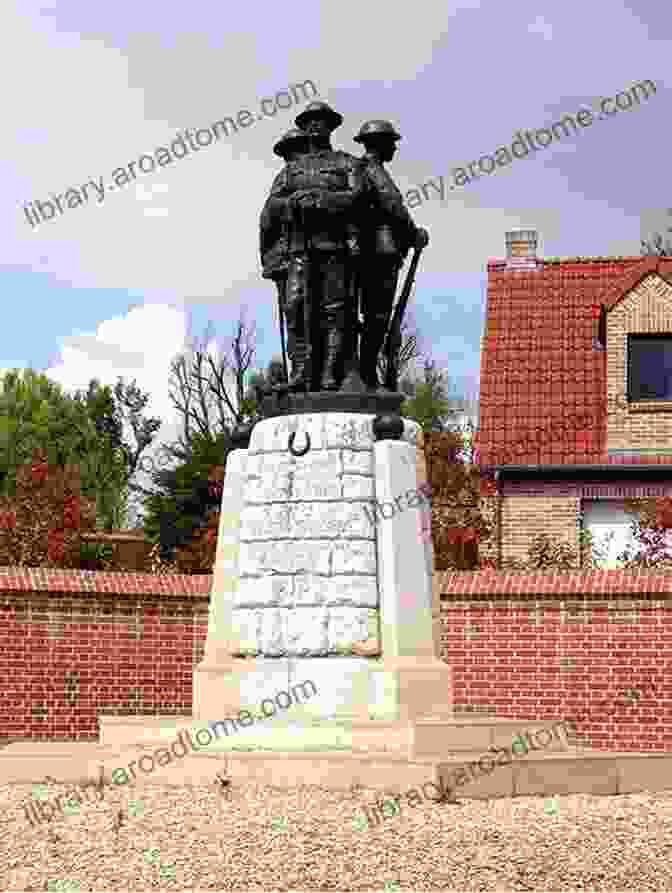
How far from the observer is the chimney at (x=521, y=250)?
28031 millimetres

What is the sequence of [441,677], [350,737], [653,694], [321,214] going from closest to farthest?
[350,737]
[441,677]
[321,214]
[653,694]

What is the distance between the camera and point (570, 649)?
1673cm

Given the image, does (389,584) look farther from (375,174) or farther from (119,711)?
(119,711)

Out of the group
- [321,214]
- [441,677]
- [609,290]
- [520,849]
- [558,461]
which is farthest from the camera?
[609,290]

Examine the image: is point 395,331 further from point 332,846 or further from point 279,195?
point 332,846

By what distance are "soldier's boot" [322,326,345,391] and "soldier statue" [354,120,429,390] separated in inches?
10.5

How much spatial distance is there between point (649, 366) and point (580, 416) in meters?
1.32

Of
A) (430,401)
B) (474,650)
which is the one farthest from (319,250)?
(430,401)

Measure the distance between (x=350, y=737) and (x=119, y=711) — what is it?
5972 mm

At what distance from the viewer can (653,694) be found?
16406mm

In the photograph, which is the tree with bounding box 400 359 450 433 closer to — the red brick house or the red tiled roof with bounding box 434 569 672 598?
the red brick house

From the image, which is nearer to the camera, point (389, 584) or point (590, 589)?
point (389, 584)

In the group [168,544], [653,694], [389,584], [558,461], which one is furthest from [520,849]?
[168,544]

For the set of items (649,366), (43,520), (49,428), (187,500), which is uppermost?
(49,428)
